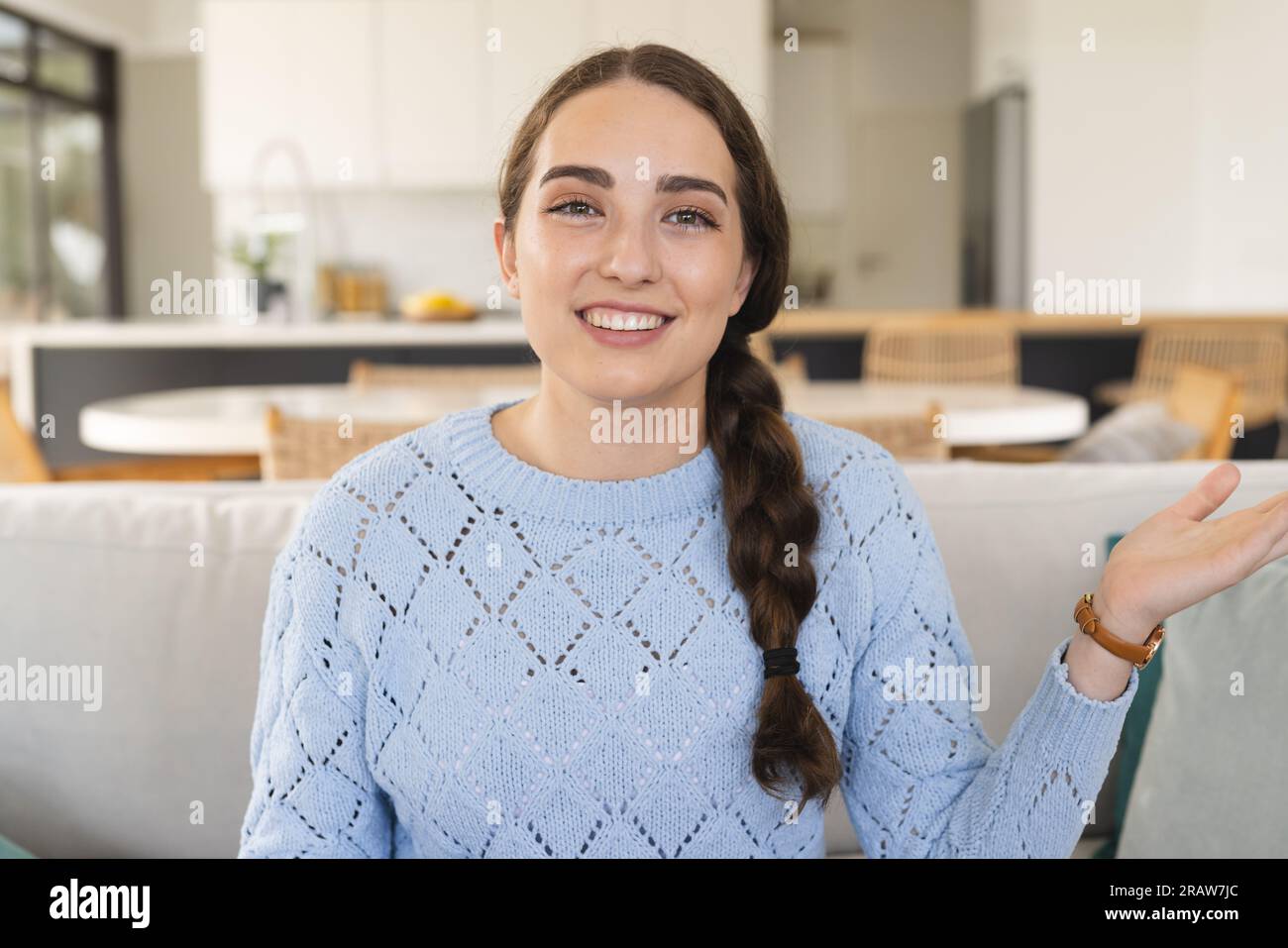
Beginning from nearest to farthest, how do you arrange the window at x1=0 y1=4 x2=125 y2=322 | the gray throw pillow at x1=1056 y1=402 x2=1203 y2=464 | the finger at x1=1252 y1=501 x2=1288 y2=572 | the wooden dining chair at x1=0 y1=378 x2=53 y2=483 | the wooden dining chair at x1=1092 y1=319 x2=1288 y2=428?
1. the finger at x1=1252 y1=501 x2=1288 y2=572
2. the gray throw pillow at x1=1056 y1=402 x2=1203 y2=464
3. the wooden dining chair at x1=0 y1=378 x2=53 y2=483
4. the wooden dining chair at x1=1092 y1=319 x2=1288 y2=428
5. the window at x1=0 y1=4 x2=125 y2=322

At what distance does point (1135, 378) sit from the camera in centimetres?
492

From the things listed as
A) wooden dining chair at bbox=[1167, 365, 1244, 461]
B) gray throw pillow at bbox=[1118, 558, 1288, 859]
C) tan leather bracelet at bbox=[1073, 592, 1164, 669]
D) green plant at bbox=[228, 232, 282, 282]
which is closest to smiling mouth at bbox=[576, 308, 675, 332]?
tan leather bracelet at bbox=[1073, 592, 1164, 669]

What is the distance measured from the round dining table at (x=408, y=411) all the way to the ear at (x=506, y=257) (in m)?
1.10

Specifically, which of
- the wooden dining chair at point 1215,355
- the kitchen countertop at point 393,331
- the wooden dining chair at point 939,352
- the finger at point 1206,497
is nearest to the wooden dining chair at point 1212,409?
the wooden dining chair at point 939,352

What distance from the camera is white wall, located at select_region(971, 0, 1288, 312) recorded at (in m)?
6.27

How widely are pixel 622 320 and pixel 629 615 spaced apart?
239 mm

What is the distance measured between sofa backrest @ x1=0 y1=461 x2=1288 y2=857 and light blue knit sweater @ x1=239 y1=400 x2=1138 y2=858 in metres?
0.27

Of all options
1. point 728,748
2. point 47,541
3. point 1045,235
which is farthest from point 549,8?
point 728,748

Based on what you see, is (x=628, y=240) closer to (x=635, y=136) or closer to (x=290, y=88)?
(x=635, y=136)

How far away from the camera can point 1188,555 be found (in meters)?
0.87

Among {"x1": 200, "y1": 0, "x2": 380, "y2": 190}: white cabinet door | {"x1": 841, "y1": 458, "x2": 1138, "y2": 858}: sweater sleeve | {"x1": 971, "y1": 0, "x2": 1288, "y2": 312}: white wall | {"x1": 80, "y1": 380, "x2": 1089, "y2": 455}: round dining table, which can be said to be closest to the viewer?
{"x1": 841, "y1": 458, "x2": 1138, "y2": 858}: sweater sleeve

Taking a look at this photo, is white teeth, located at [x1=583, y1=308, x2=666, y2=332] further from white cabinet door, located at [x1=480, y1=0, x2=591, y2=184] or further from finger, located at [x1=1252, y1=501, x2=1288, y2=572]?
white cabinet door, located at [x1=480, y1=0, x2=591, y2=184]

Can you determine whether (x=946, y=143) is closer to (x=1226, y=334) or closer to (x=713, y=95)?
(x=1226, y=334)

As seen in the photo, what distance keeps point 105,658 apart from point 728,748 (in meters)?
0.68
